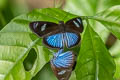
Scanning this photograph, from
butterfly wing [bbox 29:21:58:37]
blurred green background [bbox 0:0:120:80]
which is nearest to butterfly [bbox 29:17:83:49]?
butterfly wing [bbox 29:21:58:37]

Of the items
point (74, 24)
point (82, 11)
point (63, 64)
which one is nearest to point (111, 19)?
point (74, 24)

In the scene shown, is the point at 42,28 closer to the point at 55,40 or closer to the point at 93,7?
the point at 55,40

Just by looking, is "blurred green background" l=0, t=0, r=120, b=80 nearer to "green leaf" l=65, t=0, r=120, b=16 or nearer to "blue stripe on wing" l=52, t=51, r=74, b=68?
"green leaf" l=65, t=0, r=120, b=16

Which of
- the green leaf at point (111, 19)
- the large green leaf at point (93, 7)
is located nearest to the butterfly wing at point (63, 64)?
the green leaf at point (111, 19)

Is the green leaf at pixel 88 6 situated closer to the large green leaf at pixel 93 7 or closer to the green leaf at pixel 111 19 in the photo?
the large green leaf at pixel 93 7

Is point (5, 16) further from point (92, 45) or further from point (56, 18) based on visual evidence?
point (92, 45)

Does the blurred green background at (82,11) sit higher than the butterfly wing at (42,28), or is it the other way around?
the butterfly wing at (42,28)
